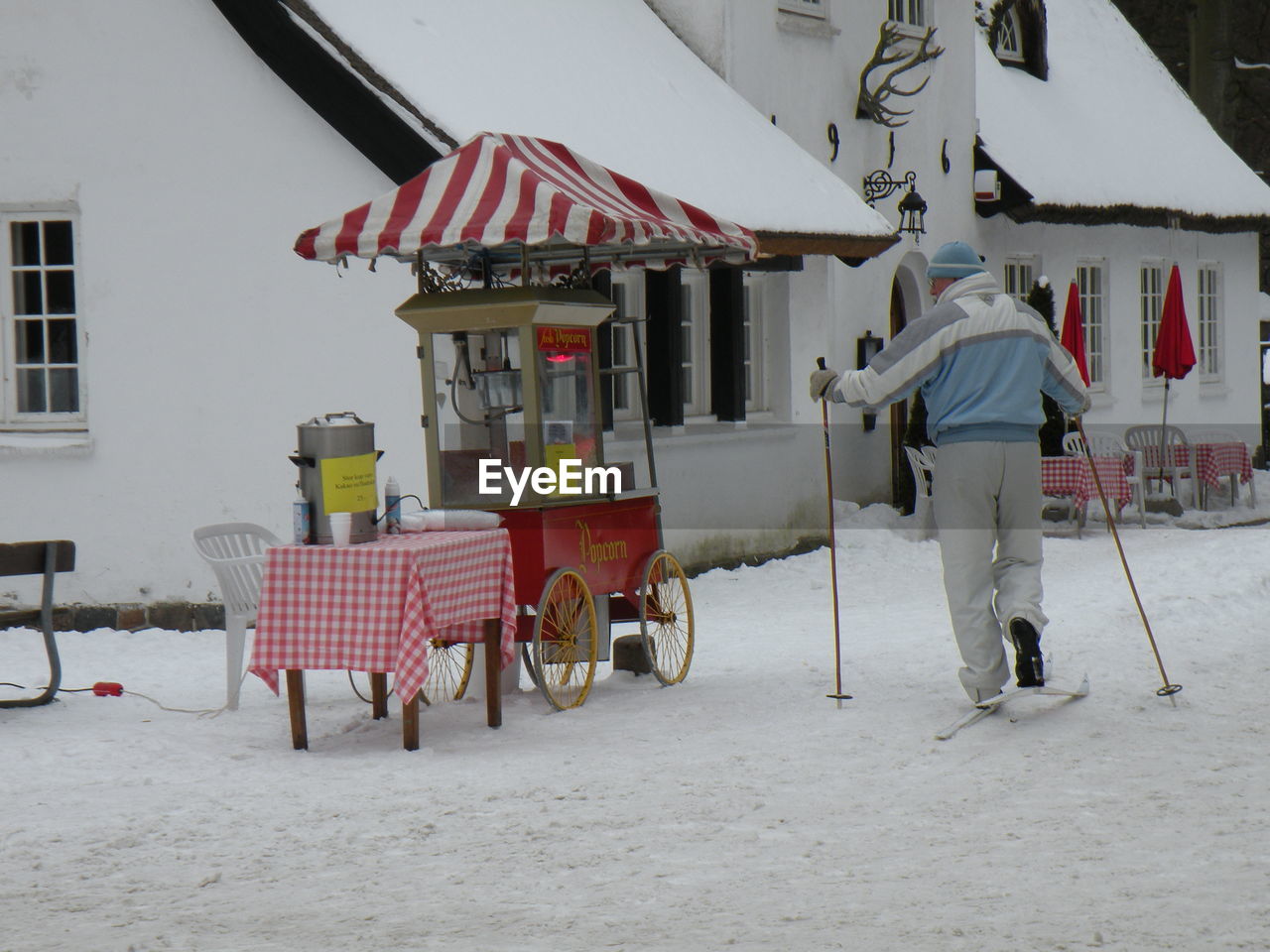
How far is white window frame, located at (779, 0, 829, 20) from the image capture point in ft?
49.8

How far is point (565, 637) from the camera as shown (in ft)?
27.5

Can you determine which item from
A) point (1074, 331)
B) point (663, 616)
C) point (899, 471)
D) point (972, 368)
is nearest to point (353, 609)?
point (663, 616)

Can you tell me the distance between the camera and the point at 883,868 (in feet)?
18.0

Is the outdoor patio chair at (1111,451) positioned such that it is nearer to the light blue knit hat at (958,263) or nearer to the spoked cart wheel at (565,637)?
the light blue knit hat at (958,263)

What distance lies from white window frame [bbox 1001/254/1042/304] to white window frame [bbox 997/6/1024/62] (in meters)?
2.79

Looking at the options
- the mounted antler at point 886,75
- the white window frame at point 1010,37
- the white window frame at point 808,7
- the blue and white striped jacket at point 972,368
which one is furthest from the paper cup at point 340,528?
the white window frame at point 1010,37

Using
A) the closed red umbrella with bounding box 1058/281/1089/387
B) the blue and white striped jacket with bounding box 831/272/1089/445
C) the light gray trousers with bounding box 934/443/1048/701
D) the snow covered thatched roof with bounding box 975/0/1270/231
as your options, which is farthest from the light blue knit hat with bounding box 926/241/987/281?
the snow covered thatched roof with bounding box 975/0/1270/231

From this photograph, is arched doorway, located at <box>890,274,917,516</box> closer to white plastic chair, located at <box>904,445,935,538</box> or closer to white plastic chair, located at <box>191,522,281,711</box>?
white plastic chair, located at <box>904,445,935,538</box>

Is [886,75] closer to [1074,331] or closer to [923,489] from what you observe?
[1074,331]

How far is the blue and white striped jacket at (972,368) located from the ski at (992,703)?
105cm

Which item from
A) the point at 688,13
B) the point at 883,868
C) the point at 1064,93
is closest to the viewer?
the point at 883,868

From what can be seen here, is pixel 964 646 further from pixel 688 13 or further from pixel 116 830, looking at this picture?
pixel 688 13

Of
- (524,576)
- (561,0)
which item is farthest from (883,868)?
(561,0)

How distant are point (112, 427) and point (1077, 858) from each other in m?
7.46
